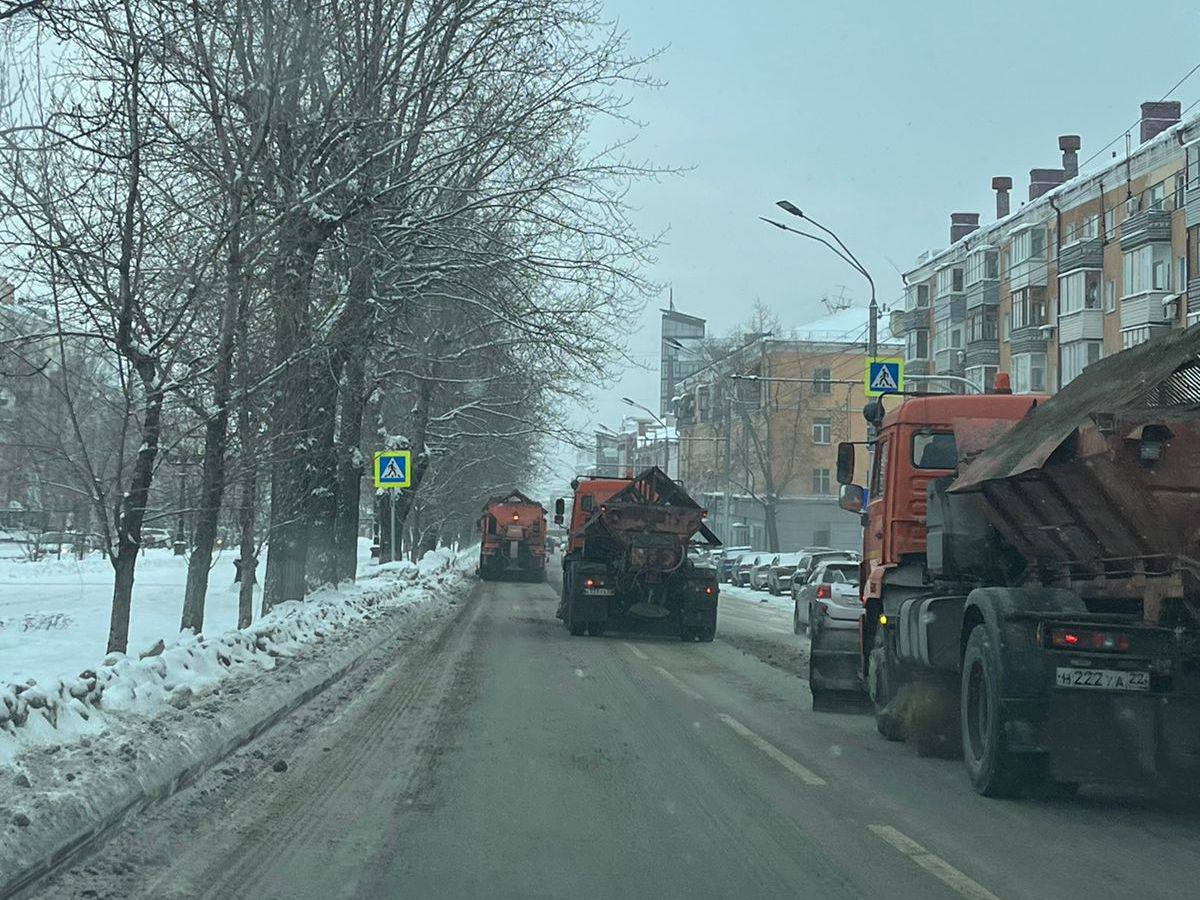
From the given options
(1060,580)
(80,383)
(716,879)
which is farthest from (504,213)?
(716,879)

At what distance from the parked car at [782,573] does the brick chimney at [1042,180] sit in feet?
71.9

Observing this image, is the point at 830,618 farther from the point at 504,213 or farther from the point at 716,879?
the point at 504,213

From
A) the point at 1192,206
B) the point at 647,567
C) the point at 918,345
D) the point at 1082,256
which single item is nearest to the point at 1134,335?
the point at 1082,256

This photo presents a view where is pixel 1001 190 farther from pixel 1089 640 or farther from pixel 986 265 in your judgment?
pixel 1089 640

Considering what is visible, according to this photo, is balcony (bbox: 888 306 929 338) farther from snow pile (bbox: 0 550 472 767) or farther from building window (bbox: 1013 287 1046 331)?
snow pile (bbox: 0 550 472 767)

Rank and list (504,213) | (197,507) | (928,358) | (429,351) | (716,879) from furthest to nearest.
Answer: (928,358) → (429,351) → (504,213) → (197,507) → (716,879)

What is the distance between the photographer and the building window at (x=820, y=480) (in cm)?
7900

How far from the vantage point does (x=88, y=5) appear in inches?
327

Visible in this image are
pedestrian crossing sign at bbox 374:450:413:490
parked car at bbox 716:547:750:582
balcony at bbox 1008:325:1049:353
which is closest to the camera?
pedestrian crossing sign at bbox 374:450:413:490

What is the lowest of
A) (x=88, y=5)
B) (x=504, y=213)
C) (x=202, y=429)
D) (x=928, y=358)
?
(x=202, y=429)

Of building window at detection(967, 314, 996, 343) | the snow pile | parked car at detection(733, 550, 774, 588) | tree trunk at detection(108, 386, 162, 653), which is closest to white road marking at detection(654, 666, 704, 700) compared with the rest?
the snow pile

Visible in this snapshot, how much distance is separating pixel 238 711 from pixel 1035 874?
6175 mm

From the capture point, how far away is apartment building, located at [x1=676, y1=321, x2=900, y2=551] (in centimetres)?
7038

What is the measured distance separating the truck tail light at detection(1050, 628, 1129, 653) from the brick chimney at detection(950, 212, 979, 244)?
6135 cm
